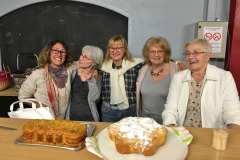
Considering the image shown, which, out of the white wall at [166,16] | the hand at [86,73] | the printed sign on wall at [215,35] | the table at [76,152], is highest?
the white wall at [166,16]

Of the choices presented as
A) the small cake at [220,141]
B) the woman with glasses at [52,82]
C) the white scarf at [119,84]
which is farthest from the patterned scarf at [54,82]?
the small cake at [220,141]

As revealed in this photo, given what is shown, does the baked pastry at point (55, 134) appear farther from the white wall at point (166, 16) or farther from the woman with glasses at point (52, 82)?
the white wall at point (166, 16)

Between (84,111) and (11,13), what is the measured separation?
1.79m

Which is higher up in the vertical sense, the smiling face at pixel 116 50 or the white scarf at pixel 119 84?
the smiling face at pixel 116 50

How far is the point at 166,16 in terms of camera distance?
8.86ft

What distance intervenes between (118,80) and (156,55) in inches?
15.4

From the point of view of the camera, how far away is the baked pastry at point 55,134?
1065mm

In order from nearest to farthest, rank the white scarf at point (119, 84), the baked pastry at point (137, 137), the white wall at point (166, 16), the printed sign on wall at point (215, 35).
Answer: the baked pastry at point (137, 137), the white scarf at point (119, 84), the printed sign on wall at point (215, 35), the white wall at point (166, 16)

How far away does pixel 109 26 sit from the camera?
285 centimetres

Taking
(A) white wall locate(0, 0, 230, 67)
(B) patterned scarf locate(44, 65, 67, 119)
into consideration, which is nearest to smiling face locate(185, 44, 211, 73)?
(B) patterned scarf locate(44, 65, 67, 119)

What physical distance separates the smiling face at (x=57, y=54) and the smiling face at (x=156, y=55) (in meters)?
0.74

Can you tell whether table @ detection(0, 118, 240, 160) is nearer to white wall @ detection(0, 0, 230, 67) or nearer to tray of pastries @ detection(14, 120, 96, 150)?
tray of pastries @ detection(14, 120, 96, 150)

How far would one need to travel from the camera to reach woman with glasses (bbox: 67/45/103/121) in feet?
6.38

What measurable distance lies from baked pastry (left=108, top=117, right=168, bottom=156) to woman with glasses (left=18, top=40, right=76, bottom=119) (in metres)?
1.06
